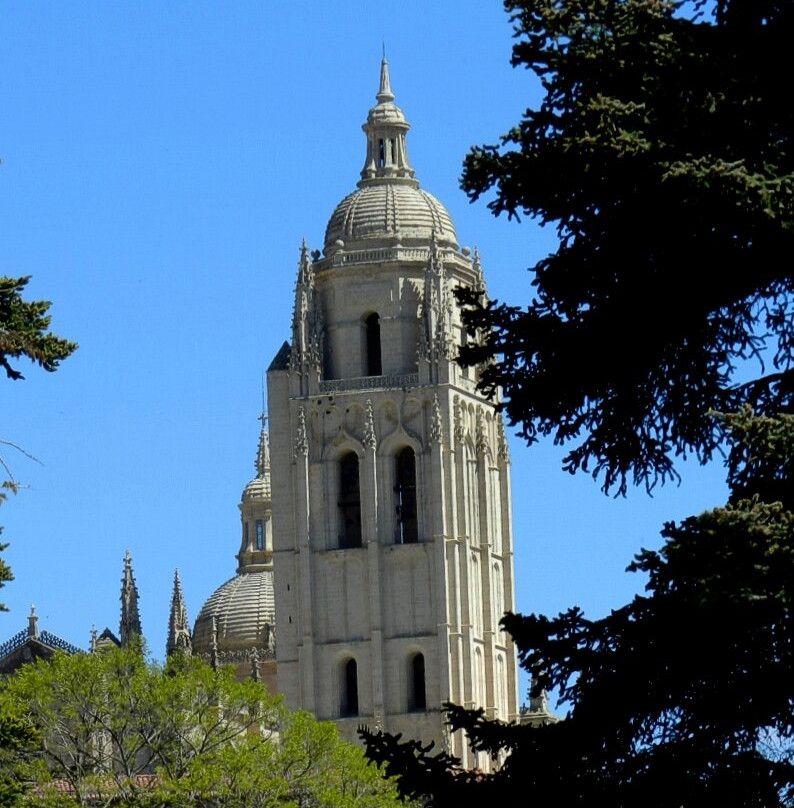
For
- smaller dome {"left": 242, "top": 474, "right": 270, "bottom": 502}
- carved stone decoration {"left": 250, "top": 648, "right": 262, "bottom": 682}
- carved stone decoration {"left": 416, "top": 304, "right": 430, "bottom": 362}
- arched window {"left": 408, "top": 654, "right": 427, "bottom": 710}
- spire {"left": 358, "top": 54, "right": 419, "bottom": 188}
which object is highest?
spire {"left": 358, "top": 54, "right": 419, "bottom": 188}

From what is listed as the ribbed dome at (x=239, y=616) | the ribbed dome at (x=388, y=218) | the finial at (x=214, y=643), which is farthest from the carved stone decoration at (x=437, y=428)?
the ribbed dome at (x=239, y=616)

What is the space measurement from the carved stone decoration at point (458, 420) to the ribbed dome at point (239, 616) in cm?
2000

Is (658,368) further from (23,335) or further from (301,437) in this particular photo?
(301,437)

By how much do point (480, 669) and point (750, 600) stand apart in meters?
78.7

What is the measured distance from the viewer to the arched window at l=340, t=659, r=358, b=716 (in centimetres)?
9919

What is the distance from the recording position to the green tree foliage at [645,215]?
76.4ft

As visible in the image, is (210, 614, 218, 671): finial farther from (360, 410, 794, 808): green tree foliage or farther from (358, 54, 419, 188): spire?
(360, 410, 794, 808): green tree foliage

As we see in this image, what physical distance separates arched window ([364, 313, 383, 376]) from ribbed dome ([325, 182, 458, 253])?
2.49m

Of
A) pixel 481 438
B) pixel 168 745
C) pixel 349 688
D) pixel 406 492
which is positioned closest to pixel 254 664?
pixel 349 688

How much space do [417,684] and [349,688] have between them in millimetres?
2264

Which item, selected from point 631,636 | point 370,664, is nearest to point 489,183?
point 631,636

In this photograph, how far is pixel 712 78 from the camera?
23.4 metres

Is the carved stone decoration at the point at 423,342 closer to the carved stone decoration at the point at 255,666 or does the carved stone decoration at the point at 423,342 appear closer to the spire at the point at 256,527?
the carved stone decoration at the point at 255,666

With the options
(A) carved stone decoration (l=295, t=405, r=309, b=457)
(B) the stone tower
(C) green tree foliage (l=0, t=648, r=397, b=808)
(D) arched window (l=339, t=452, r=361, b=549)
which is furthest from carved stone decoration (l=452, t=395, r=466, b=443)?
(C) green tree foliage (l=0, t=648, r=397, b=808)
